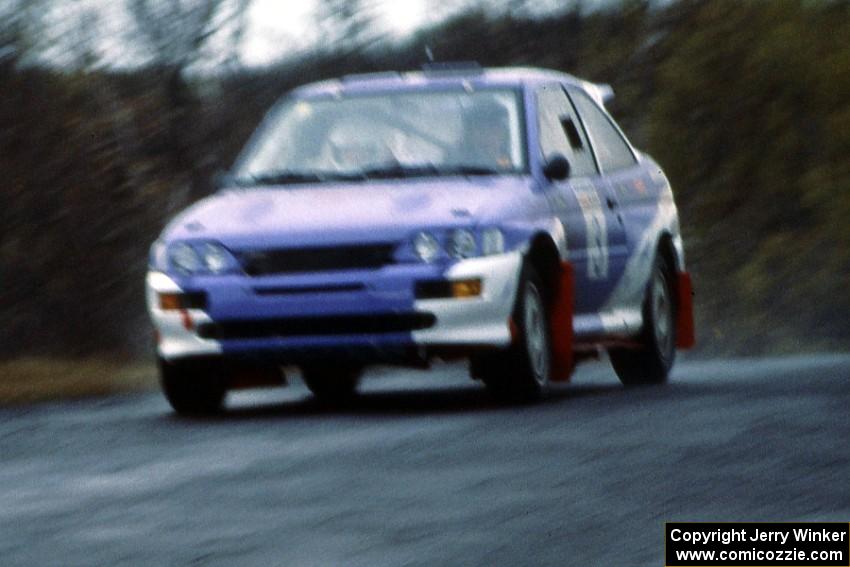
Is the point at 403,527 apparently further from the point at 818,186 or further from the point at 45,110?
the point at 818,186

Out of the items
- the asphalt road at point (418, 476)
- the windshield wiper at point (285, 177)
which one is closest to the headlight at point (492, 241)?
the asphalt road at point (418, 476)

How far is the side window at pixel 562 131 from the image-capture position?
13.8 metres

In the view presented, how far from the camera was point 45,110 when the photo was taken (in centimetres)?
1933

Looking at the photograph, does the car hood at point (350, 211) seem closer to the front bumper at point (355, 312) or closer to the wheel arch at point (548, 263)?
the front bumper at point (355, 312)

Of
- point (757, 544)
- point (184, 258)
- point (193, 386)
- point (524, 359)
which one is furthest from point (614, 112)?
point (757, 544)

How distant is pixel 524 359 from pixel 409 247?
2.60 ft

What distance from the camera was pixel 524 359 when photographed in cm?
1258

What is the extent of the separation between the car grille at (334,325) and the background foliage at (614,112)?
21.6 feet

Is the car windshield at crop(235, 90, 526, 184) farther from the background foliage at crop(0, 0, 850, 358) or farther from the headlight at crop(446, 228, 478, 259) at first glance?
the background foliage at crop(0, 0, 850, 358)

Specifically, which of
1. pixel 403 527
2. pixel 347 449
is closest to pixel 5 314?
pixel 347 449

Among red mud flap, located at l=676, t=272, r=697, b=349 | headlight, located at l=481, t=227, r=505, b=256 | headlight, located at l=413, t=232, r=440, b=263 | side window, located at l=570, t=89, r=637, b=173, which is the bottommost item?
red mud flap, located at l=676, t=272, r=697, b=349

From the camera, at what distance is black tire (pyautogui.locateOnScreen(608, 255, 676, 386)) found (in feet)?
A: 48.7

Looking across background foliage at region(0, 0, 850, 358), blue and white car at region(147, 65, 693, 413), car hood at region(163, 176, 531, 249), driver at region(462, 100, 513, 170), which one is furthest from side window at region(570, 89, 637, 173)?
background foliage at region(0, 0, 850, 358)

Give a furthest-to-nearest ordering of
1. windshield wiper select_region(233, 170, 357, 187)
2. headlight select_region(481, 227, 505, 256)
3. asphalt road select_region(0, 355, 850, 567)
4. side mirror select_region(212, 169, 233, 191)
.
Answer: side mirror select_region(212, 169, 233, 191) < windshield wiper select_region(233, 170, 357, 187) < headlight select_region(481, 227, 505, 256) < asphalt road select_region(0, 355, 850, 567)
